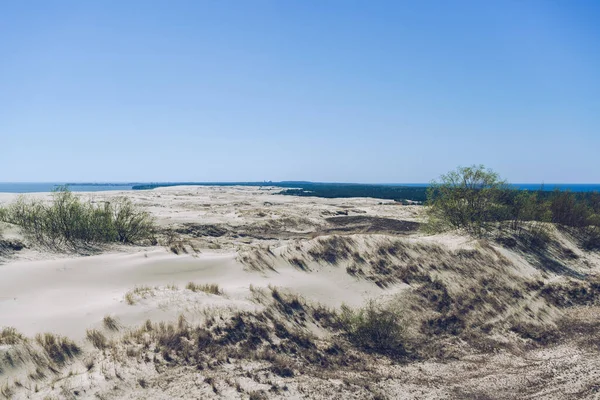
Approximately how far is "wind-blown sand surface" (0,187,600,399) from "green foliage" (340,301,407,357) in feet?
1.11

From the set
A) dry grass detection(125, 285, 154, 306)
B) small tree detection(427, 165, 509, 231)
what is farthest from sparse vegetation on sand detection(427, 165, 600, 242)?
dry grass detection(125, 285, 154, 306)

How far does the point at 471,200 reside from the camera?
22016mm

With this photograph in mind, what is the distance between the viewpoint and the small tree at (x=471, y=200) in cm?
2188

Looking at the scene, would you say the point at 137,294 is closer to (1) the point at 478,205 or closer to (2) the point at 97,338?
(2) the point at 97,338

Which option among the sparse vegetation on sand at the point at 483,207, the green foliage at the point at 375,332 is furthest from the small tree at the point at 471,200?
the green foliage at the point at 375,332

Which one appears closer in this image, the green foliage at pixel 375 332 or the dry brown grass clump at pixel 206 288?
the green foliage at pixel 375 332

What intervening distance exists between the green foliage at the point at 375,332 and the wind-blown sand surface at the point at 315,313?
1.11 ft

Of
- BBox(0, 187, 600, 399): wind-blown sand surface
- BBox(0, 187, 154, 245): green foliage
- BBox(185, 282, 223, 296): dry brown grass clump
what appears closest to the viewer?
BBox(0, 187, 600, 399): wind-blown sand surface

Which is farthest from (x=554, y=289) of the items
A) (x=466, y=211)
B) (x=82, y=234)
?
(x=82, y=234)

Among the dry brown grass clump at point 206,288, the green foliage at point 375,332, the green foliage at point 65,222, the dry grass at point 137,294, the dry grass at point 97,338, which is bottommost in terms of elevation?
the green foliage at point 375,332

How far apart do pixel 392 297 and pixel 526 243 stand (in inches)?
429

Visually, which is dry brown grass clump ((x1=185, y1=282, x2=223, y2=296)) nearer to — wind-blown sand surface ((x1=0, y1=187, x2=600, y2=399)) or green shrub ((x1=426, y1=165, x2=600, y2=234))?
wind-blown sand surface ((x1=0, y1=187, x2=600, y2=399))

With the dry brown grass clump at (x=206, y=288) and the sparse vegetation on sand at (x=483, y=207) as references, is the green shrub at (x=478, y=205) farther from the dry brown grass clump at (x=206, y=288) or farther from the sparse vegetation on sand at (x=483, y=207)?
the dry brown grass clump at (x=206, y=288)

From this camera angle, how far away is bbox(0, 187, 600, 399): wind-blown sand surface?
7160 mm
